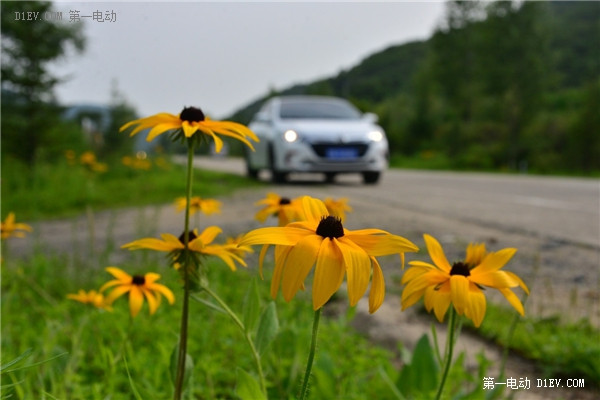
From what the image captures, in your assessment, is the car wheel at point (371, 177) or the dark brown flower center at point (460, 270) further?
the car wheel at point (371, 177)

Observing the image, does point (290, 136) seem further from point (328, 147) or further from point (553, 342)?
point (553, 342)

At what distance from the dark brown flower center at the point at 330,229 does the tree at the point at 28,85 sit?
9.00m

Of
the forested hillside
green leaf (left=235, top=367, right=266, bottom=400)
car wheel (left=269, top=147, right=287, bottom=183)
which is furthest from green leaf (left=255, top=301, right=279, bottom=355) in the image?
the forested hillside

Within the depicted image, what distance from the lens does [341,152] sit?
8352mm

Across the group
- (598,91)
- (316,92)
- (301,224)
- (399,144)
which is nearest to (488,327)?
(301,224)

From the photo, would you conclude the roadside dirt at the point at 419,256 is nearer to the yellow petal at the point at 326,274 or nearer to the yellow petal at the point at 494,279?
the yellow petal at the point at 494,279

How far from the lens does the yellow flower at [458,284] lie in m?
0.87

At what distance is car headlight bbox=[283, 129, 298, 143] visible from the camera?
8.32 meters

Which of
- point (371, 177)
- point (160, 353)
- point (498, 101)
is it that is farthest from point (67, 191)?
point (498, 101)

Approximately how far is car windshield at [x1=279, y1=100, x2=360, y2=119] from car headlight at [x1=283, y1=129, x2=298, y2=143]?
0.93m

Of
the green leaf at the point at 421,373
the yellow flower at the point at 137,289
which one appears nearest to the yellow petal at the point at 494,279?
the green leaf at the point at 421,373

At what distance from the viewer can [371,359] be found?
177cm

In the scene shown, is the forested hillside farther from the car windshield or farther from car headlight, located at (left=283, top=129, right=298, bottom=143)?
car headlight, located at (left=283, top=129, right=298, bottom=143)

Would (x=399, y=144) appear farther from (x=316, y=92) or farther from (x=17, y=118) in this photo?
(x=17, y=118)
